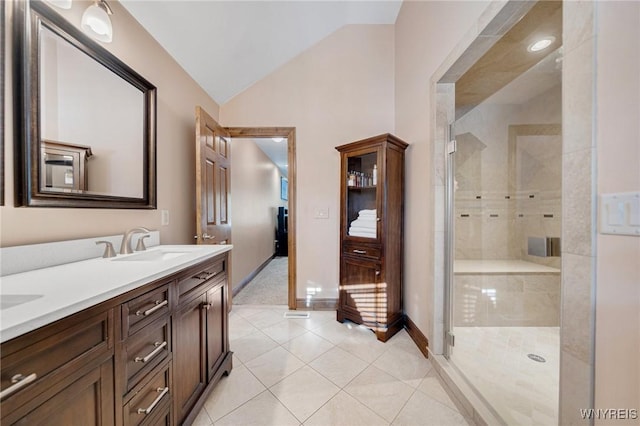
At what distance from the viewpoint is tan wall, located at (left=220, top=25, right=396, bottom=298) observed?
2564mm

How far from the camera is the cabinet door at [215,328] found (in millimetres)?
1337

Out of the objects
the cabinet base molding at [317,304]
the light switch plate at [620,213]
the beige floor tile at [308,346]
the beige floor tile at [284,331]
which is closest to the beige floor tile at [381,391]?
the beige floor tile at [308,346]

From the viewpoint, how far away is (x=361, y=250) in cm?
218

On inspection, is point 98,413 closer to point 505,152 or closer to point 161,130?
point 161,130

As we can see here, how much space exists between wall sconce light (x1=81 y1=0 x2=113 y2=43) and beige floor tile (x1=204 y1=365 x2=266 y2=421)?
2.11 m

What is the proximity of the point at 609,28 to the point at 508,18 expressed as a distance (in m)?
0.59

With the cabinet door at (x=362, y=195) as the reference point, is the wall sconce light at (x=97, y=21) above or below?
above

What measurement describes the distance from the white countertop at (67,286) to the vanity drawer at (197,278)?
0.27ft

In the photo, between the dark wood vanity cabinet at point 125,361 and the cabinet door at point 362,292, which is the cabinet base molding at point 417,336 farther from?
the dark wood vanity cabinet at point 125,361

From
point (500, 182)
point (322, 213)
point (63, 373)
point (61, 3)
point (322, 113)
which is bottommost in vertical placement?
point (63, 373)

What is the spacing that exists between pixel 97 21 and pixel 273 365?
89.8 inches

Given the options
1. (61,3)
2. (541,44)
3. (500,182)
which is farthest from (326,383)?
(541,44)

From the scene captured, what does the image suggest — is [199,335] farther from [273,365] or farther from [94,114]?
[94,114]

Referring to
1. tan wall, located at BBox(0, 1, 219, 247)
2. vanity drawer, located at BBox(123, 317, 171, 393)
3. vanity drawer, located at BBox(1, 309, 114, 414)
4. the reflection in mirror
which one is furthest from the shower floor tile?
the reflection in mirror
